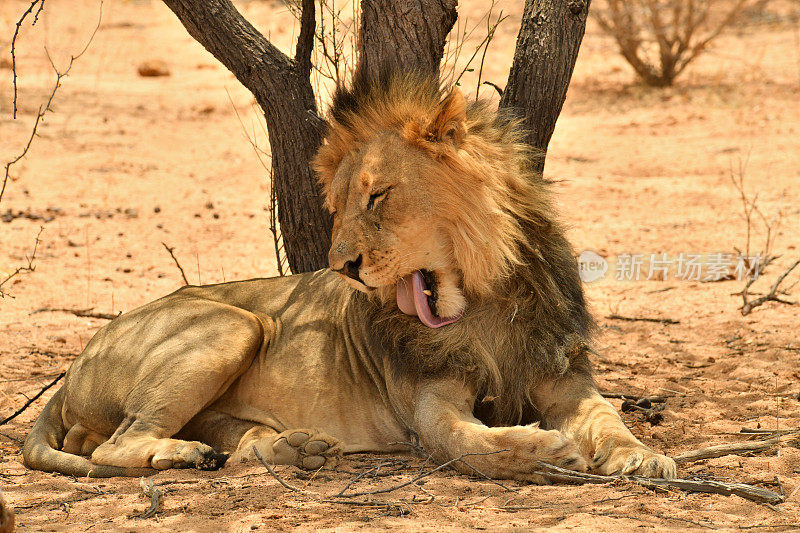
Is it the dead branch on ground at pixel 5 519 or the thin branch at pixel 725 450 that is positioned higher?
the thin branch at pixel 725 450

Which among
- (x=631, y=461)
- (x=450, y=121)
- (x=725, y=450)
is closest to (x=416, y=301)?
(x=450, y=121)

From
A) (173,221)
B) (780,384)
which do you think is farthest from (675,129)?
(780,384)

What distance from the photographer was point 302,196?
5.07 meters

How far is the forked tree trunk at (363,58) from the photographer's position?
4645 millimetres

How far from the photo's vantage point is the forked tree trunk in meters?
4.64

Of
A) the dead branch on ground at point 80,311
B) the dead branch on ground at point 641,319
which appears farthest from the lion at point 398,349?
the dead branch on ground at point 641,319

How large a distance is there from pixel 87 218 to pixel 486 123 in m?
5.76

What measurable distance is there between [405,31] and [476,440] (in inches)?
84.4

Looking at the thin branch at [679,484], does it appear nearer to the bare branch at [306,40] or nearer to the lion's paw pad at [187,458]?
the lion's paw pad at [187,458]

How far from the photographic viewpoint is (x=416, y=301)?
12.3 ft

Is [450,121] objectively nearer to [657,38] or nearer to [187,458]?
[187,458]

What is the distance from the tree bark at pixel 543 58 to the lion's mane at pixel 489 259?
0.89 metres

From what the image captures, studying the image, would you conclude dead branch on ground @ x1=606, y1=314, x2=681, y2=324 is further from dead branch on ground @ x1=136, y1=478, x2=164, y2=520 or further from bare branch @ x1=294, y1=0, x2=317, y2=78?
dead branch on ground @ x1=136, y1=478, x2=164, y2=520

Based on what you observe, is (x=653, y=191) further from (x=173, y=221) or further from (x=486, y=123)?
(x=486, y=123)
